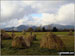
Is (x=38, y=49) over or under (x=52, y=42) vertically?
under

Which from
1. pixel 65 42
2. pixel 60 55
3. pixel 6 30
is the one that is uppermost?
pixel 6 30

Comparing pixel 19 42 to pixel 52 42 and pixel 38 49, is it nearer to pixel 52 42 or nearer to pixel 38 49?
pixel 38 49

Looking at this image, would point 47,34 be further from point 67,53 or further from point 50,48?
point 67,53

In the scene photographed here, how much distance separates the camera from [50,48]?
6164mm

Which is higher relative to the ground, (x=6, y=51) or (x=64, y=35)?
(x=64, y=35)

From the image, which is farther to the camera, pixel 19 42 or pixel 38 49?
pixel 19 42

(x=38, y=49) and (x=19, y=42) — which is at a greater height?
(x=19, y=42)

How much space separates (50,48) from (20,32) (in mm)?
1139

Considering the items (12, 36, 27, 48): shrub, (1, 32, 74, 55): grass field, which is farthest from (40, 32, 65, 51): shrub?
(12, 36, 27, 48): shrub

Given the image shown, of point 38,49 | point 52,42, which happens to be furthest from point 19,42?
point 52,42

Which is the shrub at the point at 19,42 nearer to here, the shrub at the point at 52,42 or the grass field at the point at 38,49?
the grass field at the point at 38,49

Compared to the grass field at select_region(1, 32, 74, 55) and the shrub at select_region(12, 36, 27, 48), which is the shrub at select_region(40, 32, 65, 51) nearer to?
the grass field at select_region(1, 32, 74, 55)

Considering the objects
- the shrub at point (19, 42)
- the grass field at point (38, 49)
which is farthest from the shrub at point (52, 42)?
the shrub at point (19, 42)

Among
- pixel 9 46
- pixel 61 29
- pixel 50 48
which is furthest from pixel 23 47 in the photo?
pixel 61 29
